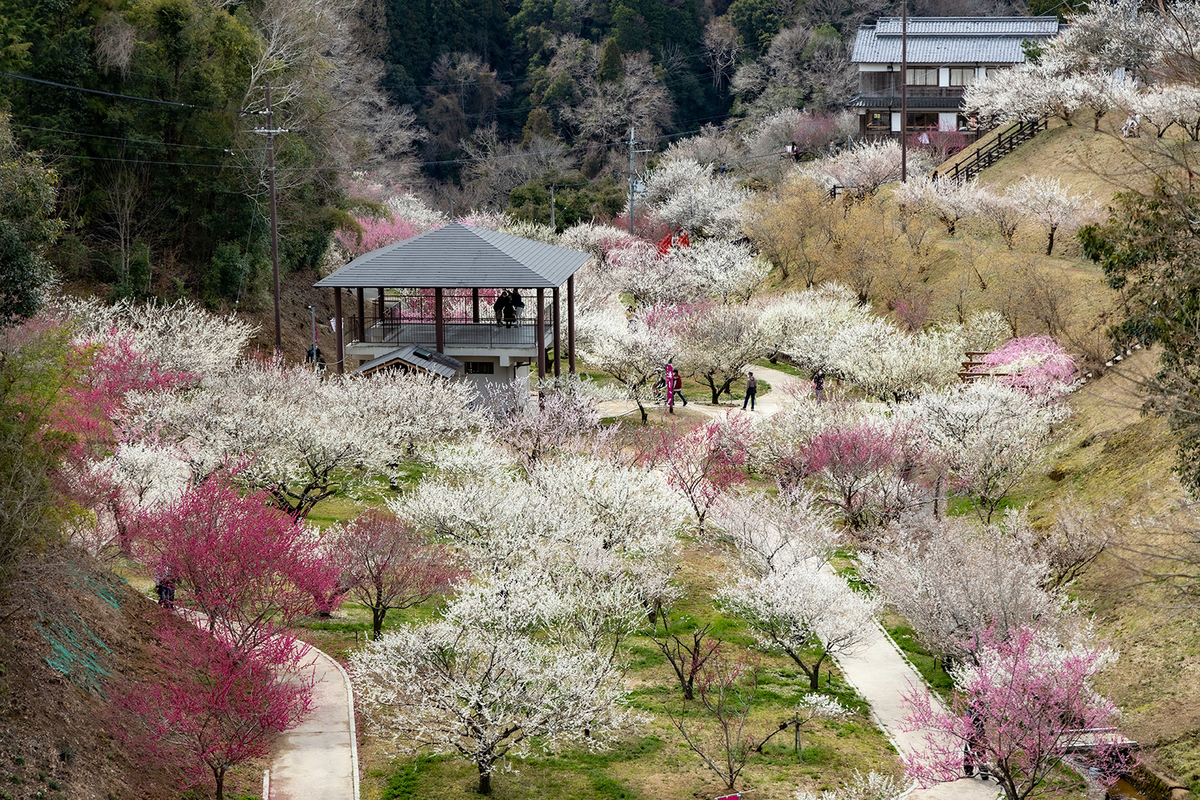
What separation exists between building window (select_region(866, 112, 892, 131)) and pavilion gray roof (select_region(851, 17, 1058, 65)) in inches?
129

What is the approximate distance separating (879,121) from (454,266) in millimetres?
44704

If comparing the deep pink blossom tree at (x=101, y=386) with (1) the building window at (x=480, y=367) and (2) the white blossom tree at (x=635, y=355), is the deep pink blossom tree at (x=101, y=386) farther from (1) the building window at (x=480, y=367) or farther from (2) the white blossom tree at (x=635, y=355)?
(2) the white blossom tree at (x=635, y=355)

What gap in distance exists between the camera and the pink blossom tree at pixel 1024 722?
14.3m

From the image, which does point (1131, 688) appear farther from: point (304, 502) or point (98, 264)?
point (98, 264)

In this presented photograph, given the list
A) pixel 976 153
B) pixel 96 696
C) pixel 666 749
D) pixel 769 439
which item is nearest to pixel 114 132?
pixel 769 439

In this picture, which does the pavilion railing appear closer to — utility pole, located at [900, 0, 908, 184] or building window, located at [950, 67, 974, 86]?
utility pole, located at [900, 0, 908, 184]

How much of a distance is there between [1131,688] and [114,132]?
3822cm

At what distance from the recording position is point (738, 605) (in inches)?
852

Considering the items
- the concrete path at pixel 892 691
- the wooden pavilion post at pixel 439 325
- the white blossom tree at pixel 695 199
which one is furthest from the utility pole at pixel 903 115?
the concrete path at pixel 892 691

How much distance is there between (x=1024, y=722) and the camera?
47.0ft

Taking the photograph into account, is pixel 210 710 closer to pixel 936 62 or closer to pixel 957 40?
pixel 936 62

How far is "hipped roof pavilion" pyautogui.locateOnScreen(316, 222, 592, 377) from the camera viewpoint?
113ft

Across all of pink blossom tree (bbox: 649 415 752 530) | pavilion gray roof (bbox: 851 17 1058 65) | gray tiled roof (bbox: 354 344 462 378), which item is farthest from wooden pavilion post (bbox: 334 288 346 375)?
pavilion gray roof (bbox: 851 17 1058 65)

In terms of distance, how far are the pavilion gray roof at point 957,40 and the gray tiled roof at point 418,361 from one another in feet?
156
